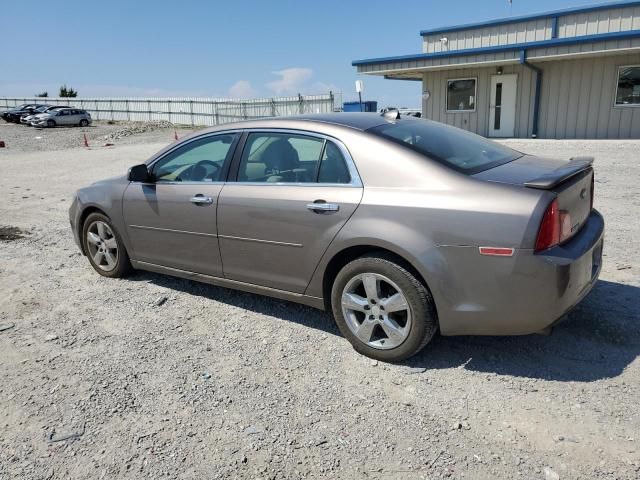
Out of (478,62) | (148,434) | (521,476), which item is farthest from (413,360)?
(478,62)

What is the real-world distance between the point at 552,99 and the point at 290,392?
18782mm

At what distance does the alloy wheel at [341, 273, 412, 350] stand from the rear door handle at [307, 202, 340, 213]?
476 millimetres

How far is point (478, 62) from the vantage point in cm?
1875

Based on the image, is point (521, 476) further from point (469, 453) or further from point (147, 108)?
point (147, 108)

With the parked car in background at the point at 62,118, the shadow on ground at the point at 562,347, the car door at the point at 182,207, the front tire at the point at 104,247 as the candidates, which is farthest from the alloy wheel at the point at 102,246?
the parked car in background at the point at 62,118

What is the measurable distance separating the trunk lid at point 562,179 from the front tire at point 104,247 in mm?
3508

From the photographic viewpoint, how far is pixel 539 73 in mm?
18906

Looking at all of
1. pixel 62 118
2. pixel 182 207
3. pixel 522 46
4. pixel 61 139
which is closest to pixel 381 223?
pixel 182 207

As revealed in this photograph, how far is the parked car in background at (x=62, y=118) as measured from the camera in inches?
1507

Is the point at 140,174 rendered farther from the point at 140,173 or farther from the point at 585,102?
the point at 585,102

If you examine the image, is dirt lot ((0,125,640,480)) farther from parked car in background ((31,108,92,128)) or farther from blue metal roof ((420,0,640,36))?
parked car in background ((31,108,92,128))

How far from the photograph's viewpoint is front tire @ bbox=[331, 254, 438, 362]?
328 centimetres

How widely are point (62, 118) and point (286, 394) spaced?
41728 mm

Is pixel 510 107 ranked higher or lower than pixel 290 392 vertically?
higher
